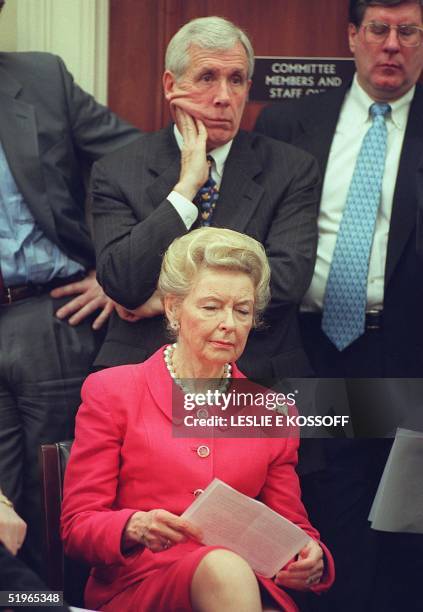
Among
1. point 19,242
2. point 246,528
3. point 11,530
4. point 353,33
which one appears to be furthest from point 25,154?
point 246,528

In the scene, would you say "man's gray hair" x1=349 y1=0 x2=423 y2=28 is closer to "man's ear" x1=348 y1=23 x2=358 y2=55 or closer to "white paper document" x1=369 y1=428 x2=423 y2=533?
"man's ear" x1=348 y1=23 x2=358 y2=55

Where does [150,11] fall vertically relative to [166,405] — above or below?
above

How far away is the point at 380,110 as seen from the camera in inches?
157

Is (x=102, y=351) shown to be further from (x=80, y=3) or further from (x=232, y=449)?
(x=80, y=3)

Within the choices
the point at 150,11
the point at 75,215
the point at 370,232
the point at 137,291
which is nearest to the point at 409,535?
the point at 370,232

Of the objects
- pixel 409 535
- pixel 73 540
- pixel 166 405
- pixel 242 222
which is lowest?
pixel 409 535

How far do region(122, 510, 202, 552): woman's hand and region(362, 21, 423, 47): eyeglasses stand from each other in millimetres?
Answer: 1800

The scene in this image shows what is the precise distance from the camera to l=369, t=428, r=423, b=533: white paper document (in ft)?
11.0

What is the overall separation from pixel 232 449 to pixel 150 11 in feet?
6.44

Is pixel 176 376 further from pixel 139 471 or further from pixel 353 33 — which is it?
pixel 353 33

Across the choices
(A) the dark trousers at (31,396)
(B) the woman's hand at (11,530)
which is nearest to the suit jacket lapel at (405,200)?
(A) the dark trousers at (31,396)

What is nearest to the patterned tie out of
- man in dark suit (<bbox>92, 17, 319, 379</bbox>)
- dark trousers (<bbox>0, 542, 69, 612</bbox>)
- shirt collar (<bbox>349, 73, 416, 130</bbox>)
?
man in dark suit (<bbox>92, 17, 319, 379</bbox>)

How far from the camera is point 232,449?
3.18m

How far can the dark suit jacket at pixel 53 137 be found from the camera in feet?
12.8
